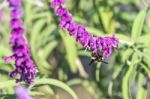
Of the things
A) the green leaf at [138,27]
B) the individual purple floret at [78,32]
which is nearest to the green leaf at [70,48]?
the green leaf at [138,27]

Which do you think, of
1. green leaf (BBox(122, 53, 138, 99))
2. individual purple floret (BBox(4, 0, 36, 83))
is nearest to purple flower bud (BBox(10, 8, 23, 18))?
individual purple floret (BBox(4, 0, 36, 83))

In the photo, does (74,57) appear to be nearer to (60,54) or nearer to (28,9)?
(28,9)

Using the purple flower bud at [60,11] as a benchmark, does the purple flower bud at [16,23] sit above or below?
below

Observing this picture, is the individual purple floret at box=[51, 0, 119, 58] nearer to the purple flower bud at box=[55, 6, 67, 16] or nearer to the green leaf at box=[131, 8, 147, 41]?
the purple flower bud at box=[55, 6, 67, 16]

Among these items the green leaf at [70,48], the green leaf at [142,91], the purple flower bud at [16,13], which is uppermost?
the green leaf at [70,48]

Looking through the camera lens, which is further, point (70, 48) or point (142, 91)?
point (70, 48)

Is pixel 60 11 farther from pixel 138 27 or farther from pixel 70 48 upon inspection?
pixel 70 48

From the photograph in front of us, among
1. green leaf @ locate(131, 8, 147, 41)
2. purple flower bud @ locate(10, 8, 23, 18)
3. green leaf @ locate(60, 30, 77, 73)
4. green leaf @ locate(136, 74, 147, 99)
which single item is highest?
green leaf @ locate(60, 30, 77, 73)

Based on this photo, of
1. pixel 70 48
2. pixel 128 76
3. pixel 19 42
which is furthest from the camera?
pixel 70 48

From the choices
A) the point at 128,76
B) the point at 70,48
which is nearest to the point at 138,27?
the point at 128,76

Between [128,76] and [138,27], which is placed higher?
[138,27]

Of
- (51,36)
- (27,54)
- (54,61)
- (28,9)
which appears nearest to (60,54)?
(54,61)

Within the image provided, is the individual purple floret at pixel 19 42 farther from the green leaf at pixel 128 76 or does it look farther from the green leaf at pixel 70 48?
the green leaf at pixel 70 48
